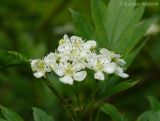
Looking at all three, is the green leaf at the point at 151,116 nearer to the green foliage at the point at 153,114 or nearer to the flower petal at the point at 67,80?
the green foliage at the point at 153,114

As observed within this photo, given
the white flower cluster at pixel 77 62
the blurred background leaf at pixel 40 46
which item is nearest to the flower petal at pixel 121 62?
the white flower cluster at pixel 77 62

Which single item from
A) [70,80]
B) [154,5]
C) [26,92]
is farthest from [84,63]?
[154,5]

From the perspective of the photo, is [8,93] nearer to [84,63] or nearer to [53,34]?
[53,34]

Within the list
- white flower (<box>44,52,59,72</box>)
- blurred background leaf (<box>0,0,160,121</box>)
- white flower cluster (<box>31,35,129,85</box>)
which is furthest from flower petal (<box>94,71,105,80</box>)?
blurred background leaf (<box>0,0,160,121</box>)

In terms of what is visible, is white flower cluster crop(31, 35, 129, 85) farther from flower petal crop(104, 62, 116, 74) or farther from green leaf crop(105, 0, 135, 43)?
green leaf crop(105, 0, 135, 43)

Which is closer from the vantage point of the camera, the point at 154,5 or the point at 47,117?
the point at 47,117

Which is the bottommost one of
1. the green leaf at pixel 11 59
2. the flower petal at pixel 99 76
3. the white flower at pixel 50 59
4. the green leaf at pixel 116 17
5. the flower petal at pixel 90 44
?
the flower petal at pixel 99 76

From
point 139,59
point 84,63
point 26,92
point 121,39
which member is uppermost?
point 139,59
